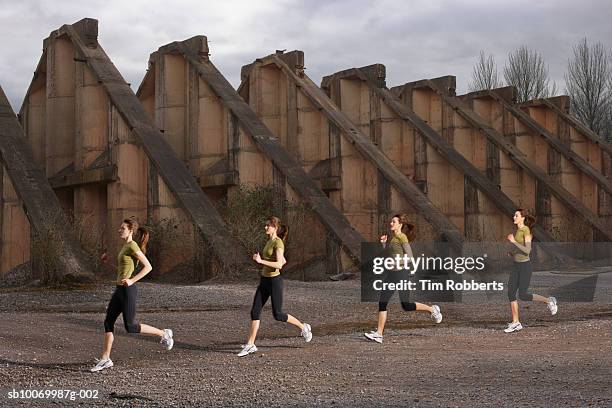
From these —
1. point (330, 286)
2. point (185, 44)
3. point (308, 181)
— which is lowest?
point (330, 286)

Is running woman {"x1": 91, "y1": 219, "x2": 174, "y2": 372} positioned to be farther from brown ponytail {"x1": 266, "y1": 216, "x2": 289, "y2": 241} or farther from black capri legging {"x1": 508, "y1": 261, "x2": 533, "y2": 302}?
black capri legging {"x1": 508, "y1": 261, "x2": 533, "y2": 302}

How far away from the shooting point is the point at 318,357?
31.7 feet

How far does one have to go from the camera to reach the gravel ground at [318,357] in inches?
294

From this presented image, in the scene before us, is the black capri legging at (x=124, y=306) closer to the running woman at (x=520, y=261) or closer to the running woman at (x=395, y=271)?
the running woman at (x=395, y=271)

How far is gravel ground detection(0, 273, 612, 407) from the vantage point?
7465 mm

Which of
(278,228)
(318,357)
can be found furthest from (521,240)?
(318,357)

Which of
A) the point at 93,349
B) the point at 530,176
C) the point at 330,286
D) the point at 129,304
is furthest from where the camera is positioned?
the point at 530,176

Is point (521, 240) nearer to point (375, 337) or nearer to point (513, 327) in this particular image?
point (513, 327)

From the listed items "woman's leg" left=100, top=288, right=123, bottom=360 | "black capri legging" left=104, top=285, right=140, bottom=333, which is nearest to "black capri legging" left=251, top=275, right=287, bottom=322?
"black capri legging" left=104, top=285, right=140, bottom=333

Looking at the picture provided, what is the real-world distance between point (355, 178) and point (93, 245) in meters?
7.97

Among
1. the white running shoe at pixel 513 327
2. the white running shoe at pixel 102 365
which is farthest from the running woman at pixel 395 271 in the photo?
the white running shoe at pixel 102 365

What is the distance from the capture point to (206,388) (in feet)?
25.8

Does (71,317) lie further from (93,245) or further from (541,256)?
(541,256)

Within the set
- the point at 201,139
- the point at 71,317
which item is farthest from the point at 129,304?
the point at 201,139
